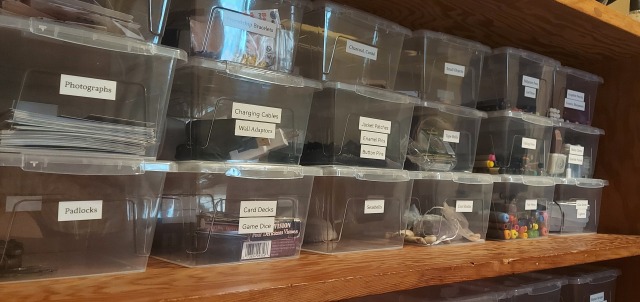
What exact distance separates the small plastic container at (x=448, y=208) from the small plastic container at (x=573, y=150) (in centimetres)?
26

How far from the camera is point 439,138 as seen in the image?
123 centimetres

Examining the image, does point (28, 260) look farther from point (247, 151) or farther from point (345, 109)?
point (345, 109)

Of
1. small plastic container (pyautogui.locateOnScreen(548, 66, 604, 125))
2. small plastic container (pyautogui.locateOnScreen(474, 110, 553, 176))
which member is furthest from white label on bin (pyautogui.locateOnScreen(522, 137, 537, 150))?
small plastic container (pyautogui.locateOnScreen(548, 66, 604, 125))

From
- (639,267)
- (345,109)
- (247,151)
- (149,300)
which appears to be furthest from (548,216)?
(149,300)

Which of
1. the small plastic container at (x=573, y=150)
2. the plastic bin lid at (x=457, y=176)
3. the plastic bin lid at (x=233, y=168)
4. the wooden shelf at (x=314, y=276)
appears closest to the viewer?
the wooden shelf at (x=314, y=276)

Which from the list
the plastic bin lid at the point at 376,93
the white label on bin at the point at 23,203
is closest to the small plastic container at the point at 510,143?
the plastic bin lid at the point at 376,93

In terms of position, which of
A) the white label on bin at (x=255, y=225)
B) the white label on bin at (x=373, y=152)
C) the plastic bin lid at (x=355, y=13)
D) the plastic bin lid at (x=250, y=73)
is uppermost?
the plastic bin lid at (x=355, y=13)

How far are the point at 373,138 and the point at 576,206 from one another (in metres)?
0.78

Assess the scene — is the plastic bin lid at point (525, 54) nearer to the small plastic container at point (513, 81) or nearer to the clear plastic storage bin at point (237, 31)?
the small plastic container at point (513, 81)

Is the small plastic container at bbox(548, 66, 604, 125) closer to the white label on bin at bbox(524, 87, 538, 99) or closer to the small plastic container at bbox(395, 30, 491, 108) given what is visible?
the white label on bin at bbox(524, 87, 538, 99)

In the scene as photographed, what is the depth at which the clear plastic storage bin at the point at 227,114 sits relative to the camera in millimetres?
874

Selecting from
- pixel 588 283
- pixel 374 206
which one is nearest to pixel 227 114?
pixel 374 206

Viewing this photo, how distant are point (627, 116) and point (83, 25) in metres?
1.47

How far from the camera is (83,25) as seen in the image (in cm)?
73
